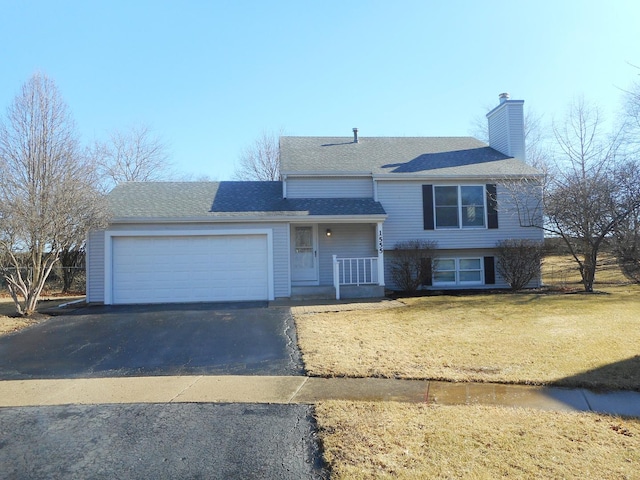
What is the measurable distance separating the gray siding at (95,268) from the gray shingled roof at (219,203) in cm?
95

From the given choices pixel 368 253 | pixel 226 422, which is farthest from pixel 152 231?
pixel 226 422

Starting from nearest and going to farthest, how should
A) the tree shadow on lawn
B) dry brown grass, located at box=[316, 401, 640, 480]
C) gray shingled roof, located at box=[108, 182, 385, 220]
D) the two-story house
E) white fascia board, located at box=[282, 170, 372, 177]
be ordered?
dry brown grass, located at box=[316, 401, 640, 480] < the tree shadow on lawn < the two-story house < gray shingled roof, located at box=[108, 182, 385, 220] < white fascia board, located at box=[282, 170, 372, 177]

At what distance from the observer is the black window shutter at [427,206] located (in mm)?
Result: 15281

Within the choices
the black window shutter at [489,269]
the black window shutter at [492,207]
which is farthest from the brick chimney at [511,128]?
the black window shutter at [489,269]

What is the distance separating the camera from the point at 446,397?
4934 millimetres

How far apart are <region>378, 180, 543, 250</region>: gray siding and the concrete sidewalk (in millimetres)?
9836

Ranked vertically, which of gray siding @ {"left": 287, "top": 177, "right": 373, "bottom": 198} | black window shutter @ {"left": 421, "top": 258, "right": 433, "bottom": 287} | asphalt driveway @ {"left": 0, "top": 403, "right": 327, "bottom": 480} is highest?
gray siding @ {"left": 287, "top": 177, "right": 373, "bottom": 198}

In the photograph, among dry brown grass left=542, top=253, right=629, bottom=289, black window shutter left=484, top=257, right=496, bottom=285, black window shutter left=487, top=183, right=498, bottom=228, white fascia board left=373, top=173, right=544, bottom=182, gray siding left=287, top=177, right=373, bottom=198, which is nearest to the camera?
white fascia board left=373, top=173, right=544, bottom=182

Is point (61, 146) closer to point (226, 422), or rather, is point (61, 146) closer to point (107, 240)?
point (107, 240)

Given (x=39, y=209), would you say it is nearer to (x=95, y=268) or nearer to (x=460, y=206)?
(x=95, y=268)

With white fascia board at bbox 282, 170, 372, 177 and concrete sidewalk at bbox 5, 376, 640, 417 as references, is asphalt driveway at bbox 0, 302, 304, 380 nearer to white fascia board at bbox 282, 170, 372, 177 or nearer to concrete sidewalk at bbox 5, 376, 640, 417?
concrete sidewalk at bbox 5, 376, 640, 417

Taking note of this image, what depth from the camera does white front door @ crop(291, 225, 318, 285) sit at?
14.7 meters

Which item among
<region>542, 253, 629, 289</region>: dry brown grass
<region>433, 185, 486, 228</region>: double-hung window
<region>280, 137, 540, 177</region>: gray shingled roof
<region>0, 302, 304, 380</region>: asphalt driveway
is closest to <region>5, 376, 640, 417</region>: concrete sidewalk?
<region>0, 302, 304, 380</region>: asphalt driveway

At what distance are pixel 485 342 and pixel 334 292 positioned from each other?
635cm
